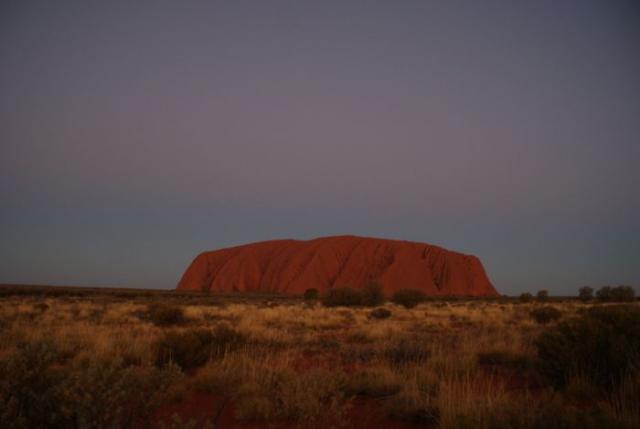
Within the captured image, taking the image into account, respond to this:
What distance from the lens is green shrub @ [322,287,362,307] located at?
29.5 m

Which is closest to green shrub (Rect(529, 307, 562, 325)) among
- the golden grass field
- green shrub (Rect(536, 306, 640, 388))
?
the golden grass field

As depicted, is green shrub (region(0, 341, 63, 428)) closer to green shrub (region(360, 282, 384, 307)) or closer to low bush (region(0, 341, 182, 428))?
low bush (region(0, 341, 182, 428))

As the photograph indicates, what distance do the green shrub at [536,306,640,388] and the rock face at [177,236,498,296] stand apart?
57801 millimetres

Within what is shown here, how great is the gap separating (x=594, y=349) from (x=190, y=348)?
19.4 ft

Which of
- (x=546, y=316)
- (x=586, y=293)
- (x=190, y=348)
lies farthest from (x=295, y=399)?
(x=586, y=293)

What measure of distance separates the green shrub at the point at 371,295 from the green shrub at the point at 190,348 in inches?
848

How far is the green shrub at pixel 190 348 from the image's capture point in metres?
7.11

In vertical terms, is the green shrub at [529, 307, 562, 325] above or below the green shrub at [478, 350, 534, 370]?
below

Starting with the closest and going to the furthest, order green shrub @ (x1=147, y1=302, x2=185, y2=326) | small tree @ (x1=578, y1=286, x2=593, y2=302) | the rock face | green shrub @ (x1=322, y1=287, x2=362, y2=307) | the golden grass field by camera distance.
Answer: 1. the golden grass field
2. green shrub @ (x1=147, y1=302, x2=185, y2=326)
3. green shrub @ (x1=322, y1=287, x2=362, y2=307)
4. small tree @ (x1=578, y1=286, x2=593, y2=302)
5. the rock face

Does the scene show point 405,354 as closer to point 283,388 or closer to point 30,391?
point 283,388

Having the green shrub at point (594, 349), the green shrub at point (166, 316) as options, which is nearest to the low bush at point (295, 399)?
the green shrub at point (594, 349)

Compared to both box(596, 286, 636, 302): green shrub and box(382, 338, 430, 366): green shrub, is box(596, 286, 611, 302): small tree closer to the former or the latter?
box(596, 286, 636, 302): green shrub

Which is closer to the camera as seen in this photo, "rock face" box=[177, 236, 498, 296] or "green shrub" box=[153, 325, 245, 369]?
"green shrub" box=[153, 325, 245, 369]

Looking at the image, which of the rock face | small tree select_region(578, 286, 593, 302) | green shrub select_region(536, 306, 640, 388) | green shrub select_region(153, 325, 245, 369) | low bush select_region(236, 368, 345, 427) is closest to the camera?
low bush select_region(236, 368, 345, 427)
